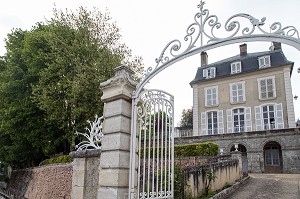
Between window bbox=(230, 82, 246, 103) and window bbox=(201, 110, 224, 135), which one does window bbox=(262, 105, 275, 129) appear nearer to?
window bbox=(230, 82, 246, 103)

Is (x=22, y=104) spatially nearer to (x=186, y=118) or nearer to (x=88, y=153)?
(x=88, y=153)

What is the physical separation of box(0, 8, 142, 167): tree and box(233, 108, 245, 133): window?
429 inches

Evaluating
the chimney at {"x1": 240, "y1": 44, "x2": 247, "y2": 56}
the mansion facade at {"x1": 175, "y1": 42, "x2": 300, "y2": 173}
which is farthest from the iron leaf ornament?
the chimney at {"x1": 240, "y1": 44, "x2": 247, "y2": 56}

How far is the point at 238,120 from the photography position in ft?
66.3

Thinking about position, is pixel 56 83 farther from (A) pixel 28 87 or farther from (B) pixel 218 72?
(B) pixel 218 72

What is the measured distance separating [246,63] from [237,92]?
9.05 feet

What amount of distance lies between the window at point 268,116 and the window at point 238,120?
160cm

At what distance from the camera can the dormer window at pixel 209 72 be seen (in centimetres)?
2233

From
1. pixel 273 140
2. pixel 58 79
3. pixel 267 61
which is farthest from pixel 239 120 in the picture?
pixel 58 79

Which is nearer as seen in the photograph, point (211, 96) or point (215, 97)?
point (215, 97)

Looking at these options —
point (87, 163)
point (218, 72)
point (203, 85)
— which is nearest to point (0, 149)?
point (87, 163)

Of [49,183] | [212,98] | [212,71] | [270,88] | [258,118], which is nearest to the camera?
[49,183]

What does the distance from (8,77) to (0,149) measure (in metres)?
4.48

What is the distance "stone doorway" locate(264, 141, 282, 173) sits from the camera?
17234mm
